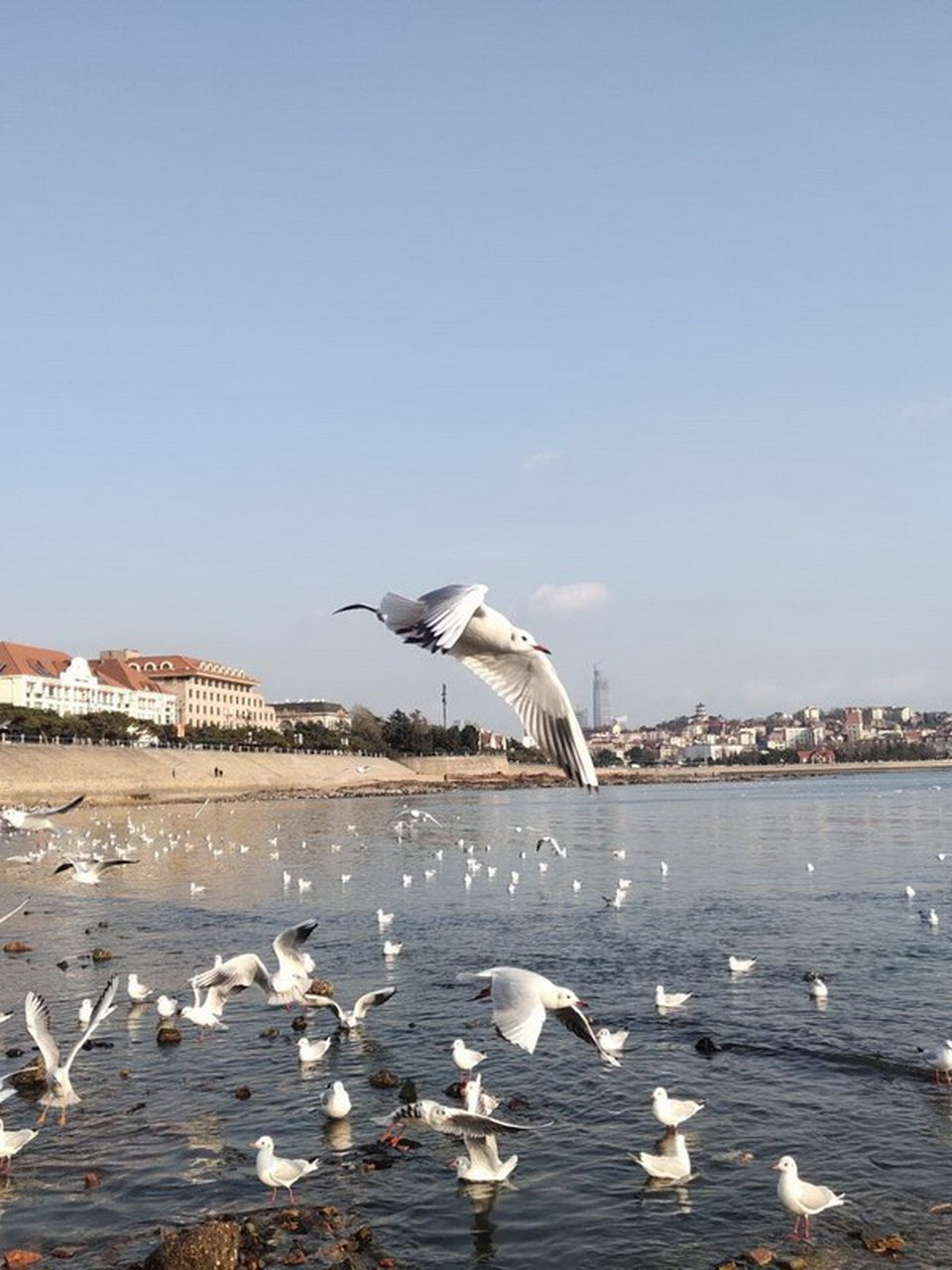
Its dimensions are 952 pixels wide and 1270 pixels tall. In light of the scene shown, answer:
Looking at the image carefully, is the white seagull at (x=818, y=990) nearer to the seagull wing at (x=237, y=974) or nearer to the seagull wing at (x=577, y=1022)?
the seagull wing at (x=237, y=974)

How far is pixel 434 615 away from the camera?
6.26 m

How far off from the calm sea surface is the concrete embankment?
3904 cm

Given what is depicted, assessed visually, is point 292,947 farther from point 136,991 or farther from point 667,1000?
point 667,1000

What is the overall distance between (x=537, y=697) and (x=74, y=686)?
12508cm

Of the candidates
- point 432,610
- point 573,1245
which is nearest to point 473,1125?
point 573,1245

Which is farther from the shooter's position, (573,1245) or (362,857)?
(362,857)

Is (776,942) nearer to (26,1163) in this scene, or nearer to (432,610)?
(26,1163)

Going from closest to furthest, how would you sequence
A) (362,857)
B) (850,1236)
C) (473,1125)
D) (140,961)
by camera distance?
(850,1236) < (473,1125) < (140,961) < (362,857)

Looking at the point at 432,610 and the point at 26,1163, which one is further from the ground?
the point at 432,610

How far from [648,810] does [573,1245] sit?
206ft

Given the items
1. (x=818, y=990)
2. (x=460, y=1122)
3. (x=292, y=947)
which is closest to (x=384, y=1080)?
(x=292, y=947)

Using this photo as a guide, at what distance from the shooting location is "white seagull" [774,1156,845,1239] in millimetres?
8445

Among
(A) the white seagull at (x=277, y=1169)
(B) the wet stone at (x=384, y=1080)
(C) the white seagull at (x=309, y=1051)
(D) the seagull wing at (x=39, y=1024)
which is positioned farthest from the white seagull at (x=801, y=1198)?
(D) the seagull wing at (x=39, y=1024)

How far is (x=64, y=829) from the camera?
47.8 metres
